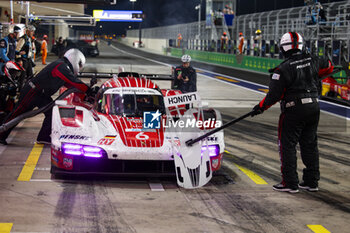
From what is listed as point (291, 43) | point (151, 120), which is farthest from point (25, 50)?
point (291, 43)

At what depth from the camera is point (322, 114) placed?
15.0 metres

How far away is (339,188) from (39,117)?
797 centimetres

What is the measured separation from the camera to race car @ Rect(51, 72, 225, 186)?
654 cm

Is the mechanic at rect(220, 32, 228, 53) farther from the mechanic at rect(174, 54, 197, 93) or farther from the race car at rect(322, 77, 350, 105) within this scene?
the mechanic at rect(174, 54, 197, 93)

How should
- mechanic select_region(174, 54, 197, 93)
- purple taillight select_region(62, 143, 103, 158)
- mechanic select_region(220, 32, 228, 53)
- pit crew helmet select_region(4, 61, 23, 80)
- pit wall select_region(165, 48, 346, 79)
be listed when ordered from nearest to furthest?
purple taillight select_region(62, 143, 103, 158), pit crew helmet select_region(4, 61, 23, 80), mechanic select_region(174, 54, 197, 93), pit wall select_region(165, 48, 346, 79), mechanic select_region(220, 32, 228, 53)

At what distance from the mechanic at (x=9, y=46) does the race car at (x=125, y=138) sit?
235 inches

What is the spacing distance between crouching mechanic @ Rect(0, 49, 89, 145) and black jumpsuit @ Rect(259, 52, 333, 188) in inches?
138

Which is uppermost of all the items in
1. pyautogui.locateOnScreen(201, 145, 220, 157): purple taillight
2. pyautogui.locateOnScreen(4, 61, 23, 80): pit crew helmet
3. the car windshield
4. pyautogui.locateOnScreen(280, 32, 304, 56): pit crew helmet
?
pyautogui.locateOnScreen(280, 32, 304, 56): pit crew helmet

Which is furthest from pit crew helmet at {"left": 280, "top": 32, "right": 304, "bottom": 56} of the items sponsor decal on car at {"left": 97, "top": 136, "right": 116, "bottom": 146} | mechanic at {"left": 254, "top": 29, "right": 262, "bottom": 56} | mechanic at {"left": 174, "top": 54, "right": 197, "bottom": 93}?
mechanic at {"left": 254, "top": 29, "right": 262, "bottom": 56}

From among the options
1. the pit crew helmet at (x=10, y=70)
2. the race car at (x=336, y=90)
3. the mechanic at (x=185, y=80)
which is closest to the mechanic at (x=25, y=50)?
the pit crew helmet at (x=10, y=70)

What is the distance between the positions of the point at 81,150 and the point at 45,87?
283 cm

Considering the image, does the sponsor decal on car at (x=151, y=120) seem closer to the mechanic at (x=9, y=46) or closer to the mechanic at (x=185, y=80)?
the mechanic at (x=185, y=80)

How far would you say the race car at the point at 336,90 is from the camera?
16.2 metres

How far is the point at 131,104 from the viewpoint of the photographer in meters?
7.82
